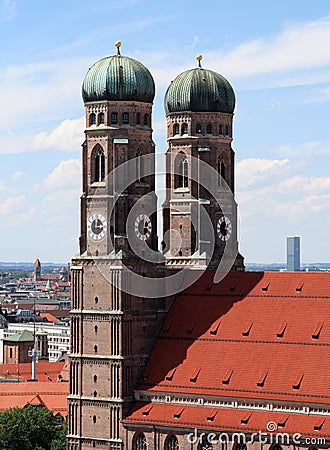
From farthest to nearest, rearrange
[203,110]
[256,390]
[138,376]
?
[203,110] → [138,376] → [256,390]

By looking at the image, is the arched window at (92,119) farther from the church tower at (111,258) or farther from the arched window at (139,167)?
the arched window at (139,167)

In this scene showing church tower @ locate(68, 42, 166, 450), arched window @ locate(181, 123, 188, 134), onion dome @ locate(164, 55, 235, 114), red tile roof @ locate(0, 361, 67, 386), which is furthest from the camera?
red tile roof @ locate(0, 361, 67, 386)

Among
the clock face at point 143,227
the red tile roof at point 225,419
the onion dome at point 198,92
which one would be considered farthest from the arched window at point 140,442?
the onion dome at point 198,92

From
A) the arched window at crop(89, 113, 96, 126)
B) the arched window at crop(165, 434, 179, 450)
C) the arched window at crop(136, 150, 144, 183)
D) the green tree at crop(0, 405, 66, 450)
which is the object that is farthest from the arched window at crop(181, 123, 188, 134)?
the green tree at crop(0, 405, 66, 450)

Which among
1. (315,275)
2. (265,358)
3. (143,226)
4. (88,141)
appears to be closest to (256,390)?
(265,358)

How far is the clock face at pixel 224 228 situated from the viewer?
393ft

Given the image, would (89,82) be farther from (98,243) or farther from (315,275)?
(315,275)

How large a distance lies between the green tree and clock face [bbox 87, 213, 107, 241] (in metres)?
21.5

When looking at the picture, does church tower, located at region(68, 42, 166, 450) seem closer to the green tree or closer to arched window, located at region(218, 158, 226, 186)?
arched window, located at region(218, 158, 226, 186)

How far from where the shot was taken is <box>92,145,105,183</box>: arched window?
113 m

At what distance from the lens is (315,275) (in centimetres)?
10850

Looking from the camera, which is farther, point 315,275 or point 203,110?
point 203,110

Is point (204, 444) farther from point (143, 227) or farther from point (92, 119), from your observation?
point (92, 119)

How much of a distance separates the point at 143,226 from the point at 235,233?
1143 centimetres
